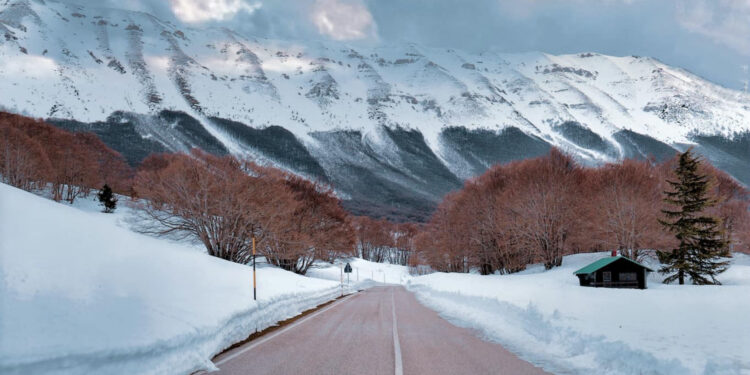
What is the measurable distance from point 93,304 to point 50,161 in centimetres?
6039

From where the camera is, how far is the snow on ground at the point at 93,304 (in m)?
5.41

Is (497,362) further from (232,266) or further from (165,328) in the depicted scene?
(232,266)

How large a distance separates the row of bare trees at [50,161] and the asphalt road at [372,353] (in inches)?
1793

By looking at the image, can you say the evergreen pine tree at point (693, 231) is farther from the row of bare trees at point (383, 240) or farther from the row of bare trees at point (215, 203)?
the row of bare trees at point (383, 240)

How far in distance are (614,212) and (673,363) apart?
44383mm

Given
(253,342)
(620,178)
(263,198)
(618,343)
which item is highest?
(620,178)

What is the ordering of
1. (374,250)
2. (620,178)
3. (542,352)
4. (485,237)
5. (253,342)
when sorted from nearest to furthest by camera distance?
1. (542,352)
2. (253,342)
3. (620,178)
4. (485,237)
5. (374,250)

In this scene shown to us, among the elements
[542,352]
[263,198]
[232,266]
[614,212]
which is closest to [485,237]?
[614,212]

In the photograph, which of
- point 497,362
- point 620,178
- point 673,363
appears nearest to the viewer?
point 673,363

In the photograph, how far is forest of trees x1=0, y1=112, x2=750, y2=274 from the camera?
105 feet

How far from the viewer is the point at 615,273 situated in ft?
123

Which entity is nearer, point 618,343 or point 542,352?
point 618,343

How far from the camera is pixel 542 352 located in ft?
31.6

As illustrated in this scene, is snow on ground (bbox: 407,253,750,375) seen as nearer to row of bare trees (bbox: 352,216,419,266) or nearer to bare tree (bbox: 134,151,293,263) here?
bare tree (bbox: 134,151,293,263)
